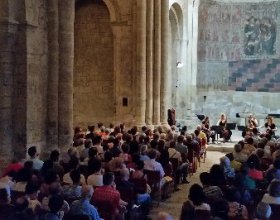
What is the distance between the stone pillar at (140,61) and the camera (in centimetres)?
2195

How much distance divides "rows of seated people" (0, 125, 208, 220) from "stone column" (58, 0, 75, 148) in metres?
1.40

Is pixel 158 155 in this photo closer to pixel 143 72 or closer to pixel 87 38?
pixel 143 72

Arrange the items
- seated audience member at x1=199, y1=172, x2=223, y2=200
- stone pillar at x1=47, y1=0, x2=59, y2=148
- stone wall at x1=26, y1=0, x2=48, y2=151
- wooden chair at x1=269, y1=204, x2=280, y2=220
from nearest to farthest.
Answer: wooden chair at x1=269, y1=204, x2=280, y2=220 → seated audience member at x1=199, y1=172, x2=223, y2=200 → stone wall at x1=26, y1=0, x2=48, y2=151 → stone pillar at x1=47, y1=0, x2=59, y2=148

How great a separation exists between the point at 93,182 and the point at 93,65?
1436cm

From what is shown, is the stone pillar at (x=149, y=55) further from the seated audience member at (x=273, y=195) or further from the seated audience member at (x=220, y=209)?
the seated audience member at (x=220, y=209)

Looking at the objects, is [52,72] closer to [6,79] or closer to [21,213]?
[6,79]

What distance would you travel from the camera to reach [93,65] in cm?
2336

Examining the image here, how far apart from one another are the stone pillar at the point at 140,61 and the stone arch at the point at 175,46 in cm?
798

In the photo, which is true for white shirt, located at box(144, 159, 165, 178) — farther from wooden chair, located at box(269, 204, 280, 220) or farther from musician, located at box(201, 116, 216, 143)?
musician, located at box(201, 116, 216, 143)

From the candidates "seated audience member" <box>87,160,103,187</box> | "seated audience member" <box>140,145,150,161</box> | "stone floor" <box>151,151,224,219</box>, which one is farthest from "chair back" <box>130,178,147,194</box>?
"seated audience member" <box>140,145,150,161</box>

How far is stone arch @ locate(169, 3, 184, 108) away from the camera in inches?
1184

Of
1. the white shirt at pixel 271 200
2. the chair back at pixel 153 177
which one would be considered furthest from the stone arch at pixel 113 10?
the white shirt at pixel 271 200

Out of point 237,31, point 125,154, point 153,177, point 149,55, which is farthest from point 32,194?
point 237,31

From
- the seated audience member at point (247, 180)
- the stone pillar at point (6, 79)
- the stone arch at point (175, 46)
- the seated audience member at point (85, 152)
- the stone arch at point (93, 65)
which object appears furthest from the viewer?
the stone arch at point (175, 46)
